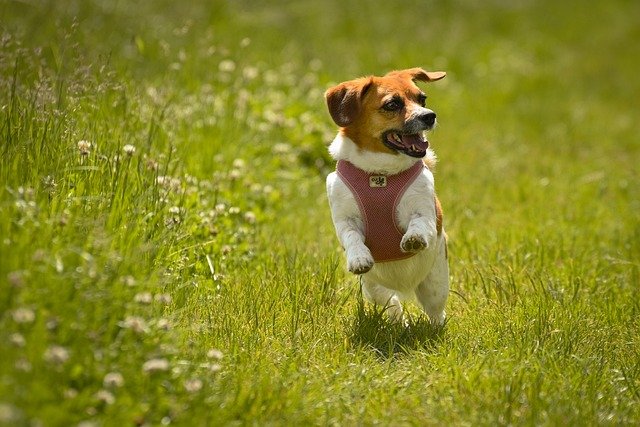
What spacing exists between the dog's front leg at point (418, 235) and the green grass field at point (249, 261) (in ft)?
1.58

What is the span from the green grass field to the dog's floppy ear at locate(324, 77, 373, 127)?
0.92 m

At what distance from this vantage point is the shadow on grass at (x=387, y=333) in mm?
4770

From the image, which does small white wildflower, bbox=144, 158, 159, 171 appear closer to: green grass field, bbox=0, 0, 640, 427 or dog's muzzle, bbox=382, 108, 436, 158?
green grass field, bbox=0, 0, 640, 427

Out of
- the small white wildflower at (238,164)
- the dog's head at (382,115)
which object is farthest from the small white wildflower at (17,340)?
the small white wildflower at (238,164)

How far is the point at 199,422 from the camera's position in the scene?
11.7 ft

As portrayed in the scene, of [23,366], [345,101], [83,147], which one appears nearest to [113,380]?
[23,366]

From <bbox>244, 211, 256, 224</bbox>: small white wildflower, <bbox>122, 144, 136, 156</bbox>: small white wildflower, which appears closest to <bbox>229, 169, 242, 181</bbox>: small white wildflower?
<bbox>244, 211, 256, 224</bbox>: small white wildflower

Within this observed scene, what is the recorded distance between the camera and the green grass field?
3.64 m

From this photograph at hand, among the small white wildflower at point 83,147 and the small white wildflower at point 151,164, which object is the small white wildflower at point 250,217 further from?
the small white wildflower at point 83,147

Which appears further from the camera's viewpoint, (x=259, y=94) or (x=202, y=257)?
(x=259, y=94)

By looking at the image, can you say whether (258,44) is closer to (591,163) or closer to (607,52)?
(591,163)

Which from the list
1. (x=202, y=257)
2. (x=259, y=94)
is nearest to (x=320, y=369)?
(x=202, y=257)

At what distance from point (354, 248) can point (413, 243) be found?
0.31 metres

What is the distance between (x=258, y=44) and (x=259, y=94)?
2235 millimetres
